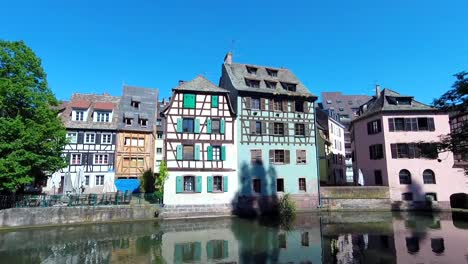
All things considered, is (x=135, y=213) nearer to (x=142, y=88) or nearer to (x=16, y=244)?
(x=16, y=244)

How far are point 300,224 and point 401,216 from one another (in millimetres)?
10157

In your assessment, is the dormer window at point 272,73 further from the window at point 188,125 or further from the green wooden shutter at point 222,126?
the window at point 188,125

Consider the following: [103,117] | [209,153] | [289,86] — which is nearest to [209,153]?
[209,153]

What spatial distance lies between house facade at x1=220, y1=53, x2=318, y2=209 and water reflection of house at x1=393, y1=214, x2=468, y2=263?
8.80 m

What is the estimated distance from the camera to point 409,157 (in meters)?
28.9

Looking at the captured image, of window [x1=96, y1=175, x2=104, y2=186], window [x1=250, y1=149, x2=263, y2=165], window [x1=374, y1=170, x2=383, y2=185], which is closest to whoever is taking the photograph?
window [x1=250, y1=149, x2=263, y2=165]

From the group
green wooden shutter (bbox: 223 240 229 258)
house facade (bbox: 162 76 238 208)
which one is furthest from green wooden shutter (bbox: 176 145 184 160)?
green wooden shutter (bbox: 223 240 229 258)

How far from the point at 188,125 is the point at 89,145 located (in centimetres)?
1382

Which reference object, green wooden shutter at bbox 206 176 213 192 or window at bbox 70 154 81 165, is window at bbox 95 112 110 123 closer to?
window at bbox 70 154 81 165

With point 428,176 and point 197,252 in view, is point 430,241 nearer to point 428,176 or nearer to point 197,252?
point 197,252

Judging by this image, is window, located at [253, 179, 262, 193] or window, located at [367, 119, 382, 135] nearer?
window, located at [253, 179, 262, 193]

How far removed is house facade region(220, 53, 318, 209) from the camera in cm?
2628

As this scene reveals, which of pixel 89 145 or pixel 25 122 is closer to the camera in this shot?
pixel 25 122

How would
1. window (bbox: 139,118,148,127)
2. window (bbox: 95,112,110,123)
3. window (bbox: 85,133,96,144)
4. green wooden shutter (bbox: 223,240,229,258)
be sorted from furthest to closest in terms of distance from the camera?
window (bbox: 139,118,148,127) < window (bbox: 95,112,110,123) < window (bbox: 85,133,96,144) < green wooden shutter (bbox: 223,240,229,258)
